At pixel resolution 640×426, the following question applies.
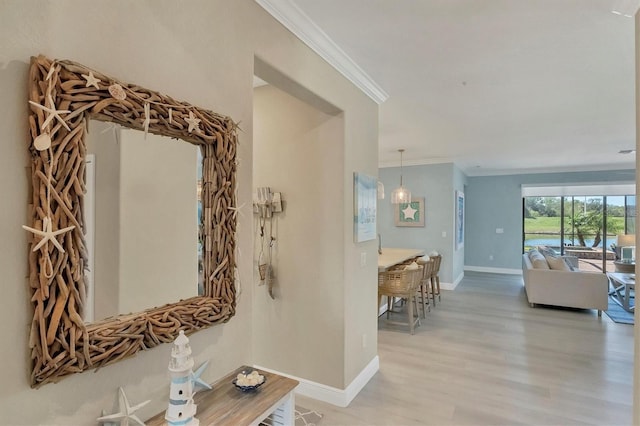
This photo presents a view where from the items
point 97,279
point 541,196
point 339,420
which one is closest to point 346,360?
point 339,420

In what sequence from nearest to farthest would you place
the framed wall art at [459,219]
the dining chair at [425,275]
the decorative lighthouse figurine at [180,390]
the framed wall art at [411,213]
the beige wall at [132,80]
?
the beige wall at [132,80] < the decorative lighthouse figurine at [180,390] < the dining chair at [425,275] < the framed wall art at [411,213] < the framed wall art at [459,219]

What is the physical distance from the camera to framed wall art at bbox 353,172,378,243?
106 inches

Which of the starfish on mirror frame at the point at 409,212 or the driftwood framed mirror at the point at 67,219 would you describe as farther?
the starfish on mirror frame at the point at 409,212

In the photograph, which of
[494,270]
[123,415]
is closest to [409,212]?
[494,270]

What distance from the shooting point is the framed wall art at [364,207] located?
8.86 feet

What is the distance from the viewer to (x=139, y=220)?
1.19 m

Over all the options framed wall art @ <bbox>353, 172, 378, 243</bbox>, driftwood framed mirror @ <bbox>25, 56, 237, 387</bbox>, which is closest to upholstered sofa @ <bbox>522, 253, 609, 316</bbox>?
framed wall art @ <bbox>353, 172, 378, 243</bbox>

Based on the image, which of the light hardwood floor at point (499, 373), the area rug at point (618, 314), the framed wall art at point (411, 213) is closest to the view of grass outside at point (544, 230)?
the area rug at point (618, 314)

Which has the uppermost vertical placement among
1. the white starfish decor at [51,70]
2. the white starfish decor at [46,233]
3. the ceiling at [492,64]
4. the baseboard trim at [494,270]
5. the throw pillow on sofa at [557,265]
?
the ceiling at [492,64]

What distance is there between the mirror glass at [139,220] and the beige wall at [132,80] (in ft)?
0.54

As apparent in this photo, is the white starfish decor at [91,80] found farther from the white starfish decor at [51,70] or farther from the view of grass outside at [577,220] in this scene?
the view of grass outside at [577,220]

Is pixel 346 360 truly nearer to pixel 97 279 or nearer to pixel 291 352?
pixel 291 352

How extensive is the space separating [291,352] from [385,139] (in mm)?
3349

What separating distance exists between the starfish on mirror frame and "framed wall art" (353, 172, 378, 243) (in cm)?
415
